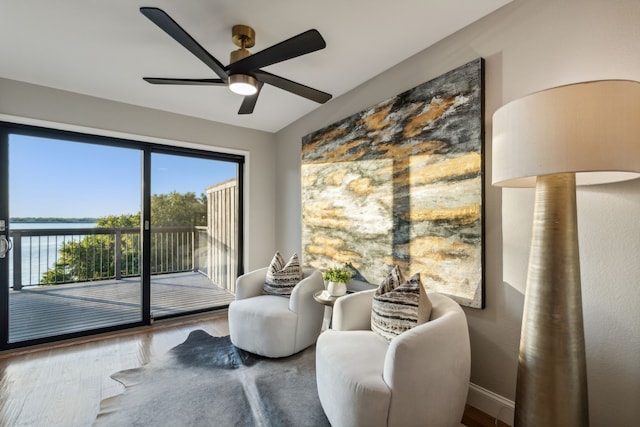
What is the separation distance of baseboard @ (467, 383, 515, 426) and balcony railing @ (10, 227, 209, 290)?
325 centimetres

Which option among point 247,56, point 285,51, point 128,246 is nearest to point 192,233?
point 128,246

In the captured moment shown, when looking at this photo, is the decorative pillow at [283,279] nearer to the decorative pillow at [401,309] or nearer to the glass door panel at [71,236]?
the decorative pillow at [401,309]

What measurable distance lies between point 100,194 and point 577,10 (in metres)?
4.11

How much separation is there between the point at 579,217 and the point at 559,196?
471 mm

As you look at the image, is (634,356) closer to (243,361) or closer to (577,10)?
(577,10)

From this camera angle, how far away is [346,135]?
2.92 meters

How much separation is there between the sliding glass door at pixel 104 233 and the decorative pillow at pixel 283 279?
1.35m

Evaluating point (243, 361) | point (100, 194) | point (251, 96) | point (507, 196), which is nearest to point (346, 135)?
point (251, 96)

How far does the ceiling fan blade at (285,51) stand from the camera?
4.99ft

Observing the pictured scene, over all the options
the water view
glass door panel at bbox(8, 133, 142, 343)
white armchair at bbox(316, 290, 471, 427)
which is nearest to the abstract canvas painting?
white armchair at bbox(316, 290, 471, 427)

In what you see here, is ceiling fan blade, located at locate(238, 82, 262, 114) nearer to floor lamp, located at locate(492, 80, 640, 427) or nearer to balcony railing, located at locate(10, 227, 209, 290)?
floor lamp, located at locate(492, 80, 640, 427)

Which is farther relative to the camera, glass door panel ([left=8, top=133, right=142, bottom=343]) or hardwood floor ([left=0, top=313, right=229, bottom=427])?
glass door panel ([left=8, top=133, right=142, bottom=343])

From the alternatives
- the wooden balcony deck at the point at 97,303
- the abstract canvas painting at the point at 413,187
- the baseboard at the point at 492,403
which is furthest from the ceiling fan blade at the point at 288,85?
the wooden balcony deck at the point at 97,303

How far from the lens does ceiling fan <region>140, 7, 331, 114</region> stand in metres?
1.52
